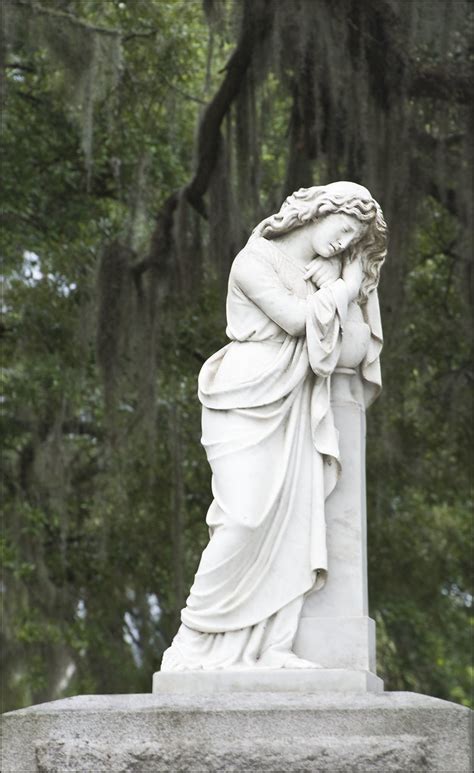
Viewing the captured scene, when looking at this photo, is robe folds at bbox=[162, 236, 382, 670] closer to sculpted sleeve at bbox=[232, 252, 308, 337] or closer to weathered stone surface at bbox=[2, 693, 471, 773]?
sculpted sleeve at bbox=[232, 252, 308, 337]

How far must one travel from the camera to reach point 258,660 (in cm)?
730

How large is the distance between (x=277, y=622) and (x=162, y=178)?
33.3 feet

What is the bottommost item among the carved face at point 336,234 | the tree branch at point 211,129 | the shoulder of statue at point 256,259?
the shoulder of statue at point 256,259

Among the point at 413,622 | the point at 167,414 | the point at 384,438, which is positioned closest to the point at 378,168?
the point at 384,438

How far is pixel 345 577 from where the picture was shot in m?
7.45

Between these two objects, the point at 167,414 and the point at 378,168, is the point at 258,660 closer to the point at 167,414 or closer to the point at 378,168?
the point at 378,168

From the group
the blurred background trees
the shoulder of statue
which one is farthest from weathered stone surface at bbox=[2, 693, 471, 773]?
the blurred background trees

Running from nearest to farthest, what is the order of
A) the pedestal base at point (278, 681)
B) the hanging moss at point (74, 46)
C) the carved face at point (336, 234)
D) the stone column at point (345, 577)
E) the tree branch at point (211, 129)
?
the pedestal base at point (278, 681)
the stone column at point (345, 577)
the carved face at point (336, 234)
the tree branch at point (211, 129)
the hanging moss at point (74, 46)

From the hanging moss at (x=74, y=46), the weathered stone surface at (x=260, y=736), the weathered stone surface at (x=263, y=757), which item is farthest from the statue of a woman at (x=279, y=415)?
the hanging moss at (x=74, y=46)

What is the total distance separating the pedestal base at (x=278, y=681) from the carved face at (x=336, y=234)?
1.78 metres

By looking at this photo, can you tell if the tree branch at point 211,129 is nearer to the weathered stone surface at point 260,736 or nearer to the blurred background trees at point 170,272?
the blurred background trees at point 170,272

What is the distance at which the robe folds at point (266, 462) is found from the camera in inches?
290

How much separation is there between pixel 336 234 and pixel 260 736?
7.20 ft

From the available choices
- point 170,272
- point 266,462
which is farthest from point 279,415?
point 170,272
